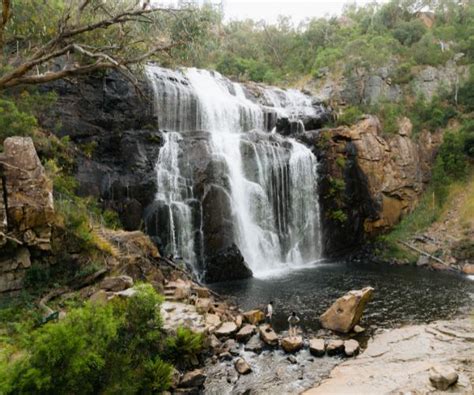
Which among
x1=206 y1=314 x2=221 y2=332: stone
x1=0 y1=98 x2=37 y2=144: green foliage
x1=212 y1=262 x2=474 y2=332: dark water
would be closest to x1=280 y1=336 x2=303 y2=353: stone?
x1=212 y1=262 x2=474 y2=332: dark water

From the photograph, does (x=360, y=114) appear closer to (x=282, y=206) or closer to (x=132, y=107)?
(x=282, y=206)

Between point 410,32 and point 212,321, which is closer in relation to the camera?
point 212,321

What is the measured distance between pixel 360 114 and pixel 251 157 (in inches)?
443

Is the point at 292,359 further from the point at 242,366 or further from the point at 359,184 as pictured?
the point at 359,184

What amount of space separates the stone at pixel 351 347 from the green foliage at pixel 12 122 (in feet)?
42.7

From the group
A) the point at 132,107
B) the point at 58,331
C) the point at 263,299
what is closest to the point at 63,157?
the point at 132,107

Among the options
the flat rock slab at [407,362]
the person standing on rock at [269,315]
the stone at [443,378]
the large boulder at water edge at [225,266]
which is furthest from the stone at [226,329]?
the large boulder at water edge at [225,266]

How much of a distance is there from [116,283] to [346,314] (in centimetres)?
705

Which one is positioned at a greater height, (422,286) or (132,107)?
(132,107)

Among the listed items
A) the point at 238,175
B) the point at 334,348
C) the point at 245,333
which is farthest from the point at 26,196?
the point at 238,175

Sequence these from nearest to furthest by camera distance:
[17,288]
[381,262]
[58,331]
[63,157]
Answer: [58,331]
[17,288]
[63,157]
[381,262]

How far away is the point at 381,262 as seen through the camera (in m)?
23.6

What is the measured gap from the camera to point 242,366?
9539 millimetres

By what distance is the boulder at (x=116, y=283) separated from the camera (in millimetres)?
10602
